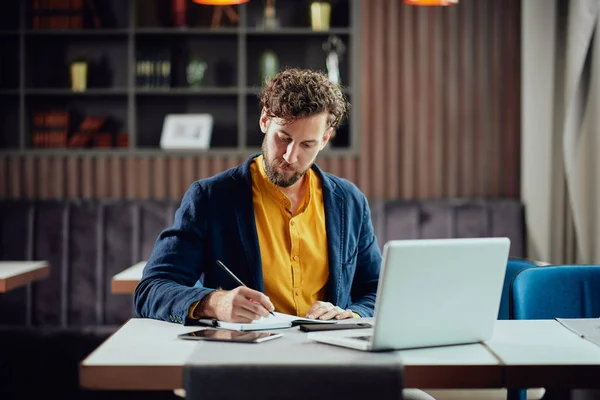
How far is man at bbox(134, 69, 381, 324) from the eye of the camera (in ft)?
7.09

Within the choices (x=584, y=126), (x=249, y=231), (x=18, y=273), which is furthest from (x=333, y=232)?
(x=584, y=126)

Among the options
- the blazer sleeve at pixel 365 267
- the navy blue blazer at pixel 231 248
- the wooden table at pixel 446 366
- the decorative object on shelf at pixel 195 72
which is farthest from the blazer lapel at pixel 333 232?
the decorative object on shelf at pixel 195 72

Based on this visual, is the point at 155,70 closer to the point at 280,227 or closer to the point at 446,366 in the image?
the point at 280,227

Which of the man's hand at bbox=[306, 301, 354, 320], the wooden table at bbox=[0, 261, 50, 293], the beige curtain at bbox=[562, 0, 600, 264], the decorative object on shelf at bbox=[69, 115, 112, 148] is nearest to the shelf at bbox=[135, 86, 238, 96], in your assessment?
Result: the decorative object on shelf at bbox=[69, 115, 112, 148]

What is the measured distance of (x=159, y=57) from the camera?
4668 mm

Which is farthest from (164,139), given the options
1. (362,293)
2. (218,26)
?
(362,293)

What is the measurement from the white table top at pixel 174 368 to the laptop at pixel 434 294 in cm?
5

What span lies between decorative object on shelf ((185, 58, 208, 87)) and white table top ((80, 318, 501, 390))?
3230mm

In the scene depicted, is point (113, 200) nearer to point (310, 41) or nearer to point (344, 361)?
point (310, 41)

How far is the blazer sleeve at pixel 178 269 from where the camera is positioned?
1911mm

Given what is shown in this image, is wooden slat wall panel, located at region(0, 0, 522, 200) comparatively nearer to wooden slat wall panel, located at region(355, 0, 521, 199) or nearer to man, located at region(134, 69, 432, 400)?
wooden slat wall panel, located at region(355, 0, 521, 199)

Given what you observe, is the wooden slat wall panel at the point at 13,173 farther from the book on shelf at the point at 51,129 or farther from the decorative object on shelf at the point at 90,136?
the decorative object on shelf at the point at 90,136

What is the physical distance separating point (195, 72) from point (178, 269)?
9.00ft

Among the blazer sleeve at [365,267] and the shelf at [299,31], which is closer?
the blazer sleeve at [365,267]
